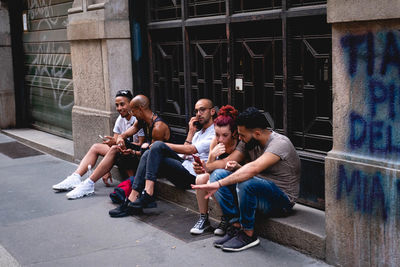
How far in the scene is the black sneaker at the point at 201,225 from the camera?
531cm

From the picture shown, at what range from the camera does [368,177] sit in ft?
13.4

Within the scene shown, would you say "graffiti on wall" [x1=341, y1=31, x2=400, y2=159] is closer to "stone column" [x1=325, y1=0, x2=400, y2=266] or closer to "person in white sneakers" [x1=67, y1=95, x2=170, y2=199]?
"stone column" [x1=325, y1=0, x2=400, y2=266]

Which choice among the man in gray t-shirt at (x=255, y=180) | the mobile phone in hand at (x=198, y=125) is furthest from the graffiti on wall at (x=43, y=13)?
the man in gray t-shirt at (x=255, y=180)

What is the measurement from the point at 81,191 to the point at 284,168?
3.09 m

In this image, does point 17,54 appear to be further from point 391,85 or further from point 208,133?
point 391,85

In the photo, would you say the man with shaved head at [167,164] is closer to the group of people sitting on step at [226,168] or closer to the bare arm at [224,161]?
the group of people sitting on step at [226,168]

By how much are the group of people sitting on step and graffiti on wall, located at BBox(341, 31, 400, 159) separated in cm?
83

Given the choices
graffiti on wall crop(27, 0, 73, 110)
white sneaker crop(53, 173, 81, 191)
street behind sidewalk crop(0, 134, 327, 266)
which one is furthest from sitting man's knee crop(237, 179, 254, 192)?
graffiti on wall crop(27, 0, 73, 110)

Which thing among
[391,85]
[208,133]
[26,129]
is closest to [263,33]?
[208,133]

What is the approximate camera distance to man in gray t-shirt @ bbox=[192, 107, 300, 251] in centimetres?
471

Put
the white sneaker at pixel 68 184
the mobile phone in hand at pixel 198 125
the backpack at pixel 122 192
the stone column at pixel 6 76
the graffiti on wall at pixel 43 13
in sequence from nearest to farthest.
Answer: the mobile phone in hand at pixel 198 125, the backpack at pixel 122 192, the white sneaker at pixel 68 184, the graffiti on wall at pixel 43 13, the stone column at pixel 6 76

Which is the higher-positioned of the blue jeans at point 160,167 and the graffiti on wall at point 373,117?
the graffiti on wall at point 373,117

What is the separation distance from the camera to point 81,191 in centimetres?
691

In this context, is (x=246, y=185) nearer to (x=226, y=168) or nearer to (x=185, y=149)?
(x=226, y=168)
